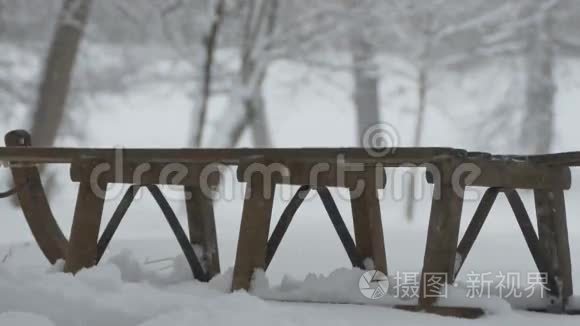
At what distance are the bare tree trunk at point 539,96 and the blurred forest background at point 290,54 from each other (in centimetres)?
2

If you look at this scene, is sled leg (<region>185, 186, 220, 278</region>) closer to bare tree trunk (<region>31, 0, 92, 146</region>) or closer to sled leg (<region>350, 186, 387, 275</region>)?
sled leg (<region>350, 186, 387, 275</region>)

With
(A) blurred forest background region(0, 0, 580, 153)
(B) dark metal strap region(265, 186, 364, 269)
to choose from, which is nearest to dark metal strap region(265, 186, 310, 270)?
(B) dark metal strap region(265, 186, 364, 269)

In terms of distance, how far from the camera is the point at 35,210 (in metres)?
4.05

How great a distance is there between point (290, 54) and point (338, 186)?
8778 millimetres

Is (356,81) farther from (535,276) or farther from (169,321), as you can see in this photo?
(169,321)

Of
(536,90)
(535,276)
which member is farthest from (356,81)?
(535,276)

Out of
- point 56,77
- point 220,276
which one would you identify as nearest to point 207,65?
point 56,77

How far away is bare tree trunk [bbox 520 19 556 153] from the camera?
45.5ft

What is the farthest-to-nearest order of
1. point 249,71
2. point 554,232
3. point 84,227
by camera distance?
point 249,71, point 84,227, point 554,232

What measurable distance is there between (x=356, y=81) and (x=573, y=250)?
954 cm

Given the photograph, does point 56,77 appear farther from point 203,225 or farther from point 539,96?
point 539,96

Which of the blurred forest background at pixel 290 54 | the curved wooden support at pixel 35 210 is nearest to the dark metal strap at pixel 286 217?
the curved wooden support at pixel 35 210

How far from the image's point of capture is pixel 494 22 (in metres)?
13.4

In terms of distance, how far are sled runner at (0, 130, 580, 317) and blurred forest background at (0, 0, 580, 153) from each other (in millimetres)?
6751
